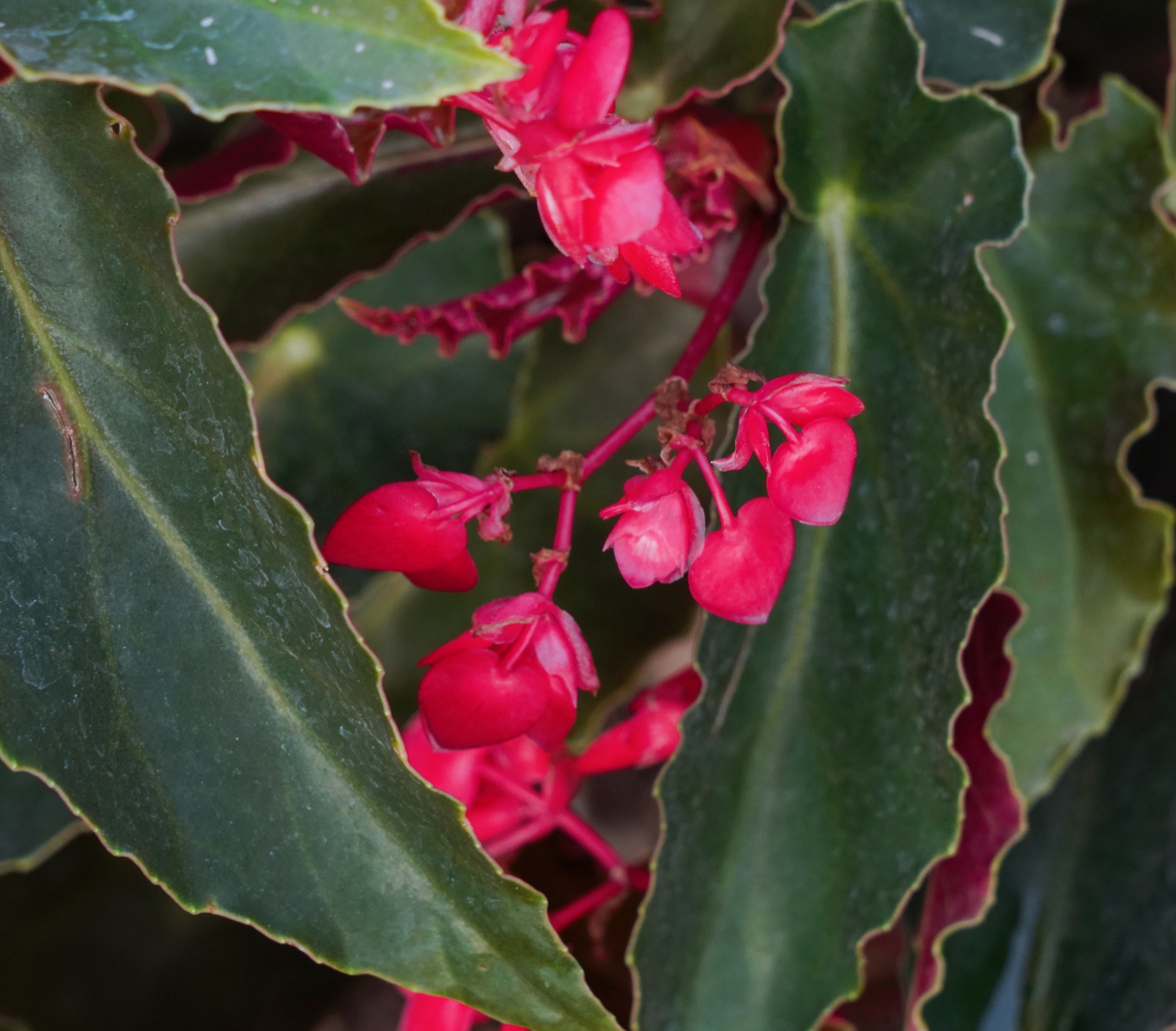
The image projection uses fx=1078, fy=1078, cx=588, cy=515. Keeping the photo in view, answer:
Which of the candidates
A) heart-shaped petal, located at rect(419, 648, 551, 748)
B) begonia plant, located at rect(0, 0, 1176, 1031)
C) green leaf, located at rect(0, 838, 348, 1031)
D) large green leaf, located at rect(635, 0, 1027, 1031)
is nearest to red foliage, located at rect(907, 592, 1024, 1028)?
begonia plant, located at rect(0, 0, 1176, 1031)

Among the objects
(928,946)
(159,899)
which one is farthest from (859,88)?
(159,899)

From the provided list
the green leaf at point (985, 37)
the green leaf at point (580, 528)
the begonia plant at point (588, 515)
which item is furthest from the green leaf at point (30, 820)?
the green leaf at point (985, 37)

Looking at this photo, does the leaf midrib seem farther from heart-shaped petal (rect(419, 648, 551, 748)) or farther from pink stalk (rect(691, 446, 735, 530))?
pink stalk (rect(691, 446, 735, 530))

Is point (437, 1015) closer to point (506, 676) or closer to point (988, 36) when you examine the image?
point (506, 676)

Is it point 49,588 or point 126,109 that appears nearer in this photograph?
point 49,588

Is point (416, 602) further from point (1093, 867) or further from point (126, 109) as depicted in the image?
point (1093, 867)

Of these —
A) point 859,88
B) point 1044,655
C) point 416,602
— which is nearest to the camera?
point 859,88
